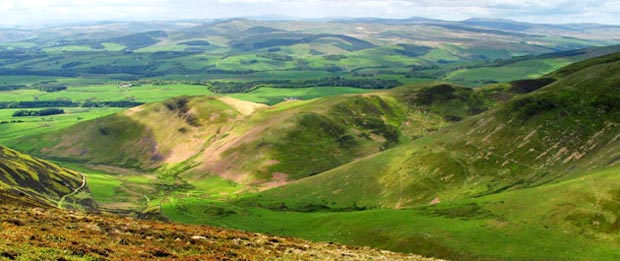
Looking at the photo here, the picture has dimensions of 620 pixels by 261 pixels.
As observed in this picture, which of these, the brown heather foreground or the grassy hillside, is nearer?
the brown heather foreground

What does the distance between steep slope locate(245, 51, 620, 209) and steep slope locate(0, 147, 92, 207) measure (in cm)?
6146

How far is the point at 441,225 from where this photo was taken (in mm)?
85312

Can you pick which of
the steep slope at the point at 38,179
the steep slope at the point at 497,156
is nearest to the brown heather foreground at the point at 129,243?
the steep slope at the point at 497,156

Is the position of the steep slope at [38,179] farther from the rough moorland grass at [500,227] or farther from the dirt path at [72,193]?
the rough moorland grass at [500,227]

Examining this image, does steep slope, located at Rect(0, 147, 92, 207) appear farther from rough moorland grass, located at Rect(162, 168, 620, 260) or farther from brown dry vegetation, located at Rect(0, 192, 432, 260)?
brown dry vegetation, located at Rect(0, 192, 432, 260)

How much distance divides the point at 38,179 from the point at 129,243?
383 feet

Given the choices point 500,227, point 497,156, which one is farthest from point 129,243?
point 497,156

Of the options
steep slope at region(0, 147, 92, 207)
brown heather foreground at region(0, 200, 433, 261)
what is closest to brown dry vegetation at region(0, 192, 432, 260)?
brown heather foreground at region(0, 200, 433, 261)

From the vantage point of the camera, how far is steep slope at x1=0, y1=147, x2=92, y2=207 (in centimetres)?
12888

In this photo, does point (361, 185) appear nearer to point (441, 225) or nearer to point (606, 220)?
point (441, 225)

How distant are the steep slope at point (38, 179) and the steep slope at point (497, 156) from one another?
61.5 metres

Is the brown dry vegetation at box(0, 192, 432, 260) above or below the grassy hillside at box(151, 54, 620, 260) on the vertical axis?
above

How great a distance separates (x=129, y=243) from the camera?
4825 cm

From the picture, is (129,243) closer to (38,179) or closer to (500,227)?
(500,227)
